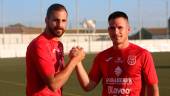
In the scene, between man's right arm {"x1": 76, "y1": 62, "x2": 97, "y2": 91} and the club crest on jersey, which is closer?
the club crest on jersey

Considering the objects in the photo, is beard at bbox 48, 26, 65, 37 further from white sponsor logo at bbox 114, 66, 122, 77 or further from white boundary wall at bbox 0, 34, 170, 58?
white boundary wall at bbox 0, 34, 170, 58

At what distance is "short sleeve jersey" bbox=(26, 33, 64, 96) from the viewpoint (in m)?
5.02

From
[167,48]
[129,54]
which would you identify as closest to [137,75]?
[129,54]

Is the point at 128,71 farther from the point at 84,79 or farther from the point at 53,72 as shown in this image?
the point at 53,72

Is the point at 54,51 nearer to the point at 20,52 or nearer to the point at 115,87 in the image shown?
the point at 115,87

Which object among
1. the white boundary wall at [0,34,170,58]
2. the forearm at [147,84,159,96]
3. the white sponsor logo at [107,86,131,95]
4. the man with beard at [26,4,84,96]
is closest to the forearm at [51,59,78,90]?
the man with beard at [26,4,84,96]

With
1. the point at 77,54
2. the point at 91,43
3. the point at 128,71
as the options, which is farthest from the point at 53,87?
the point at 91,43

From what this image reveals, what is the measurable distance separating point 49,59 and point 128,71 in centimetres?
75

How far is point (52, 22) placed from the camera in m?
5.06

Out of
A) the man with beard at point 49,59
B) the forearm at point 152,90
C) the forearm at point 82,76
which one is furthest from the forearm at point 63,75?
the forearm at point 152,90

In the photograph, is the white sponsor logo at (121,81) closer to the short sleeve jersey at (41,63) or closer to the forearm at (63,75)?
the forearm at (63,75)

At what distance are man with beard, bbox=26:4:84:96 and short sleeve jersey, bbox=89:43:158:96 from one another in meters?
0.33

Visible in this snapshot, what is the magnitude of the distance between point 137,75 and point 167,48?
49179 mm

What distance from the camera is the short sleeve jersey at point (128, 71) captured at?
502cm
